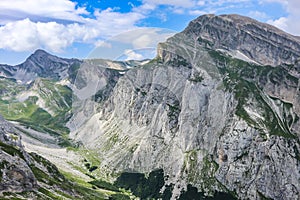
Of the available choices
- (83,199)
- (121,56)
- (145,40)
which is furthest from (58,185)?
(145,40)

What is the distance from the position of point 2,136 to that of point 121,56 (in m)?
59.2

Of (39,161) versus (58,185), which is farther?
(39,161)

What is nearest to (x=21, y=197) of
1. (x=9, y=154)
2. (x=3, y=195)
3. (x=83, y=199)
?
(x=3, y=195)

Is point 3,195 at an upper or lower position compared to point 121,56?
lower

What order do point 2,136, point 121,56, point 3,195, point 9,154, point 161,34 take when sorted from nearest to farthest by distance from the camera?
1. point 3,195
2. point 9,154
3. point 2,136
4. point 121,56
5. point 161,34

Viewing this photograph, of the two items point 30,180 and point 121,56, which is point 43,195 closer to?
point 30,180

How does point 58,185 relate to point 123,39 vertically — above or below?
below

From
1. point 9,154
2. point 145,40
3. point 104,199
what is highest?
point 145,40

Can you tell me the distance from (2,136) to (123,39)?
64.2 meters

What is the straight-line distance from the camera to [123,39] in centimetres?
15725

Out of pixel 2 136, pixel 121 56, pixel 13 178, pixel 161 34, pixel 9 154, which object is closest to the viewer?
pixel 13 178

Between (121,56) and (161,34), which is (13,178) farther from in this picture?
(161,34)

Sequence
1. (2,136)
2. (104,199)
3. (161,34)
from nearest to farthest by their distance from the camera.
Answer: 1. (2,136)
2. (161,34)
3. (104,199)

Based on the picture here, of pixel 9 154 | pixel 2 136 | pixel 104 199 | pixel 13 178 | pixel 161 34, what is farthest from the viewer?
pixel 104 199
